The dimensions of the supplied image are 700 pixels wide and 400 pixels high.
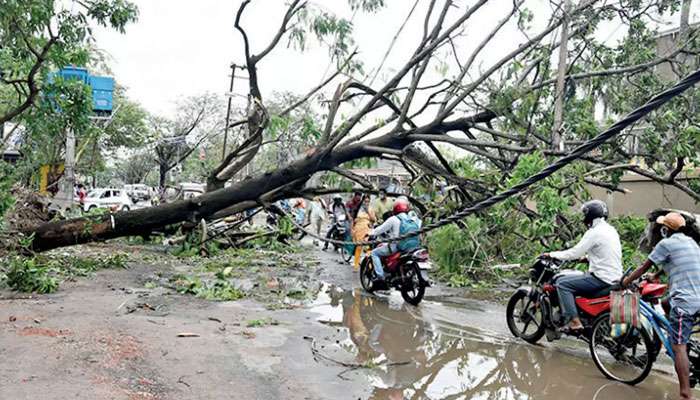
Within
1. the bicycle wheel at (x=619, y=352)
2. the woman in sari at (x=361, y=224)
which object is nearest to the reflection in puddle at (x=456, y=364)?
the bicycle wheel at (x=619, y=352)

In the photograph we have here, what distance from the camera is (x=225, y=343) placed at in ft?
21.4

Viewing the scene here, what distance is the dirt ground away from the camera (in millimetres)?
5055

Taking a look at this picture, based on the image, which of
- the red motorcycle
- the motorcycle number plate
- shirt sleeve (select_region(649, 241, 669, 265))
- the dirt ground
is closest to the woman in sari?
the motorcycle number plate

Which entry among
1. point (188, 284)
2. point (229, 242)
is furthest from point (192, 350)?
point (229, 242)

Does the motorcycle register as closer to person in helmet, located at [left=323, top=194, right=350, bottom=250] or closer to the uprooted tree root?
the uprooted tree root

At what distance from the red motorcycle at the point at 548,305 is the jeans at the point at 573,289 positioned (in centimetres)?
6

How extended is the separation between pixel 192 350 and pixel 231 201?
13.9 feet

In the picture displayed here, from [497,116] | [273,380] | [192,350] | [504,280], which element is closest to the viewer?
[273,380]

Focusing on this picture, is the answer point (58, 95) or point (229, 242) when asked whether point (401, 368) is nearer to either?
point (58, 95)

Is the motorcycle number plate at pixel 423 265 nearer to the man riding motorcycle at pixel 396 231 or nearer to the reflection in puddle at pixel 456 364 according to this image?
the man riding motorcycle at pixel 396 231

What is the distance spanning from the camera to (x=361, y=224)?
44.5ft

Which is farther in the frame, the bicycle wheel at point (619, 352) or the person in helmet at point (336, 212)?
the person in helmet at point (336, 212)

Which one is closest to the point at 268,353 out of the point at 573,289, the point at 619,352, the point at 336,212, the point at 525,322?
the point at 525,322

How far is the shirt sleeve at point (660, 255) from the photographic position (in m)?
5.28
